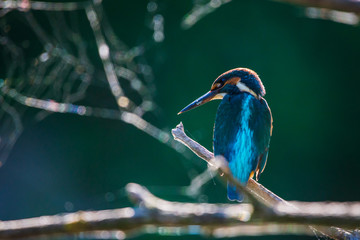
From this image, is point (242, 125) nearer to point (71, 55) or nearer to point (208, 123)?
point (71, 55)

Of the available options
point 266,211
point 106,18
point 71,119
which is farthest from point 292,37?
point 266,211

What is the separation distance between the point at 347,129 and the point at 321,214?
4.95m

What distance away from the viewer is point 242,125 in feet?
7.68

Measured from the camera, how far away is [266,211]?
65cm

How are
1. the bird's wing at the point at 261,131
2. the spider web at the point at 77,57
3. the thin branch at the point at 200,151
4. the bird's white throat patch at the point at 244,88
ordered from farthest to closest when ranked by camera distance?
the spider web at the point at 77,57
the bird's white throat patch at the point at 244,88
the bird's wing at the point at 261,131
the thin branch at the point at 200,151

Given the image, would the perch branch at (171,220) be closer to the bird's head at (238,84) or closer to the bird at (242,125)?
the bird at (242,125)

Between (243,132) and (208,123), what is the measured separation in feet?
8.13

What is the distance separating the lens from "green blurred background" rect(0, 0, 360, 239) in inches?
188

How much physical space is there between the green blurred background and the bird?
2001mm

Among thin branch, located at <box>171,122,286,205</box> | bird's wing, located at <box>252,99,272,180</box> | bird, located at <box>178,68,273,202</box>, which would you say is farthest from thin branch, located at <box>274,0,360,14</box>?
bird's wing, located at <box>252,99,272,180</box>

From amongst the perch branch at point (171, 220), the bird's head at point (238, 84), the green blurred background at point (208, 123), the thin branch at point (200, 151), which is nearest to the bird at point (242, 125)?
the bird's head at point (238, 84)

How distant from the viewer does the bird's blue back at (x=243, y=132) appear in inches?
88.4

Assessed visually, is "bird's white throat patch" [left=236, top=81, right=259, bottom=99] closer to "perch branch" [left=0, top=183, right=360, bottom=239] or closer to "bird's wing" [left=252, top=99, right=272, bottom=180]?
"bird's wing" [left=252, top=99, right=272, bottom=180]

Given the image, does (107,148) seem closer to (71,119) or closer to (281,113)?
(71,119)
